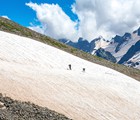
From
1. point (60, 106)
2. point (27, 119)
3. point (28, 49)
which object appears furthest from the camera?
point (28, 49)

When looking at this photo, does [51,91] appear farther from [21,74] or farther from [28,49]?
[28,49]

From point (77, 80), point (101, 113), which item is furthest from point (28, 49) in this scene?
point (101, 113)

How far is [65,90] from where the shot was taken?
44281 millimetres

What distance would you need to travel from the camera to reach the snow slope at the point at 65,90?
3775 centimetres

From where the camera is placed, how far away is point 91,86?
49.7 m

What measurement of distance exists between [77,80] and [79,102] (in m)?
9.71

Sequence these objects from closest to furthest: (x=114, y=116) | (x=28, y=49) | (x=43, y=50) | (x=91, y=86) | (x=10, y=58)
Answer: (x=114, y=116) < (x=91, y=86) < (x=10, y=58) < (x=28, y=49) < (x=43, y=50)

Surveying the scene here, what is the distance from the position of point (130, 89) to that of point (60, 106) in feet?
71.3

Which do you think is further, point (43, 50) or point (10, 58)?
point (43, 50)

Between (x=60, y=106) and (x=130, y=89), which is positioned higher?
(x=130, y=89)

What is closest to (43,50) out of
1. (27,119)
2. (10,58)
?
(10,58)

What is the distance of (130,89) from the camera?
56.3 metres

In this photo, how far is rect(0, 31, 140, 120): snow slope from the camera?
124 ft

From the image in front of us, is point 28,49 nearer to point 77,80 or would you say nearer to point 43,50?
point 43,50
